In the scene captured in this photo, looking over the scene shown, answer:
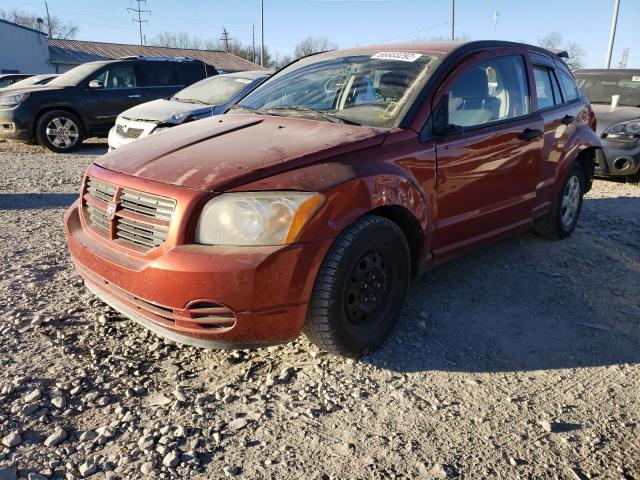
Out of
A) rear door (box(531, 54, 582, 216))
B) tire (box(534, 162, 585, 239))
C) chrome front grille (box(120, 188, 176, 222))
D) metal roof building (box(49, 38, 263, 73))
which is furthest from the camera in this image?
metal roof building (box(49, 38, 263, 73))

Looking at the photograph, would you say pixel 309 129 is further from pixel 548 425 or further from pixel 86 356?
pixel 548 425

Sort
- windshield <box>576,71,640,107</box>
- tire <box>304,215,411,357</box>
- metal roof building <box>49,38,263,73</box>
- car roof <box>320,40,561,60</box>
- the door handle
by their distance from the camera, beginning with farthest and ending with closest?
1. metal roof building <box>49,38,263,73</box>
2. windshield <box>576,71,640,107</box>
3. the door handle
4. car roof <box>320,40,561,60</box>
5. tire <box>304,215,411,357</box>

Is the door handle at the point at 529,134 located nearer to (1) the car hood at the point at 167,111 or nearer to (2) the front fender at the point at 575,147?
(2) the front fender at the point at 575,147

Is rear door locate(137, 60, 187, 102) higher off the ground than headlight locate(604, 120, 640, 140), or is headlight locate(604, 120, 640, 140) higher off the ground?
rear door locate(137, 60, 187, 102)

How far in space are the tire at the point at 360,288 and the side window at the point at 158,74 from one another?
923 cm

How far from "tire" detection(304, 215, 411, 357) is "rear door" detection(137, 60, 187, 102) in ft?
29.6

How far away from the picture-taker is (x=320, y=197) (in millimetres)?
2453

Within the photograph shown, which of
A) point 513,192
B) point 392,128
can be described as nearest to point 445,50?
point 392,128

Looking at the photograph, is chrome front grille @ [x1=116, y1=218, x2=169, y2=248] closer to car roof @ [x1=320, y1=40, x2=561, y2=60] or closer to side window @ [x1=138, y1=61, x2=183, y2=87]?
car roof @ [x1=320, y1=40, x2=561, y2=60]

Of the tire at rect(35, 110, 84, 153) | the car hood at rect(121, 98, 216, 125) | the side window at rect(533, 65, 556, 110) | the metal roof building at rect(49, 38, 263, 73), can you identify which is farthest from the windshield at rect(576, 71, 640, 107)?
the metal roof building at rect(49, 38, 263, 73)

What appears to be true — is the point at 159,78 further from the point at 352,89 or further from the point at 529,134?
the point at 529,134

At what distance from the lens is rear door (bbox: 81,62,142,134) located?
1002 centimetres

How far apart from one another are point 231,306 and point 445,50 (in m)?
2.28

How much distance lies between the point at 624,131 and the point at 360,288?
21.1 ft
